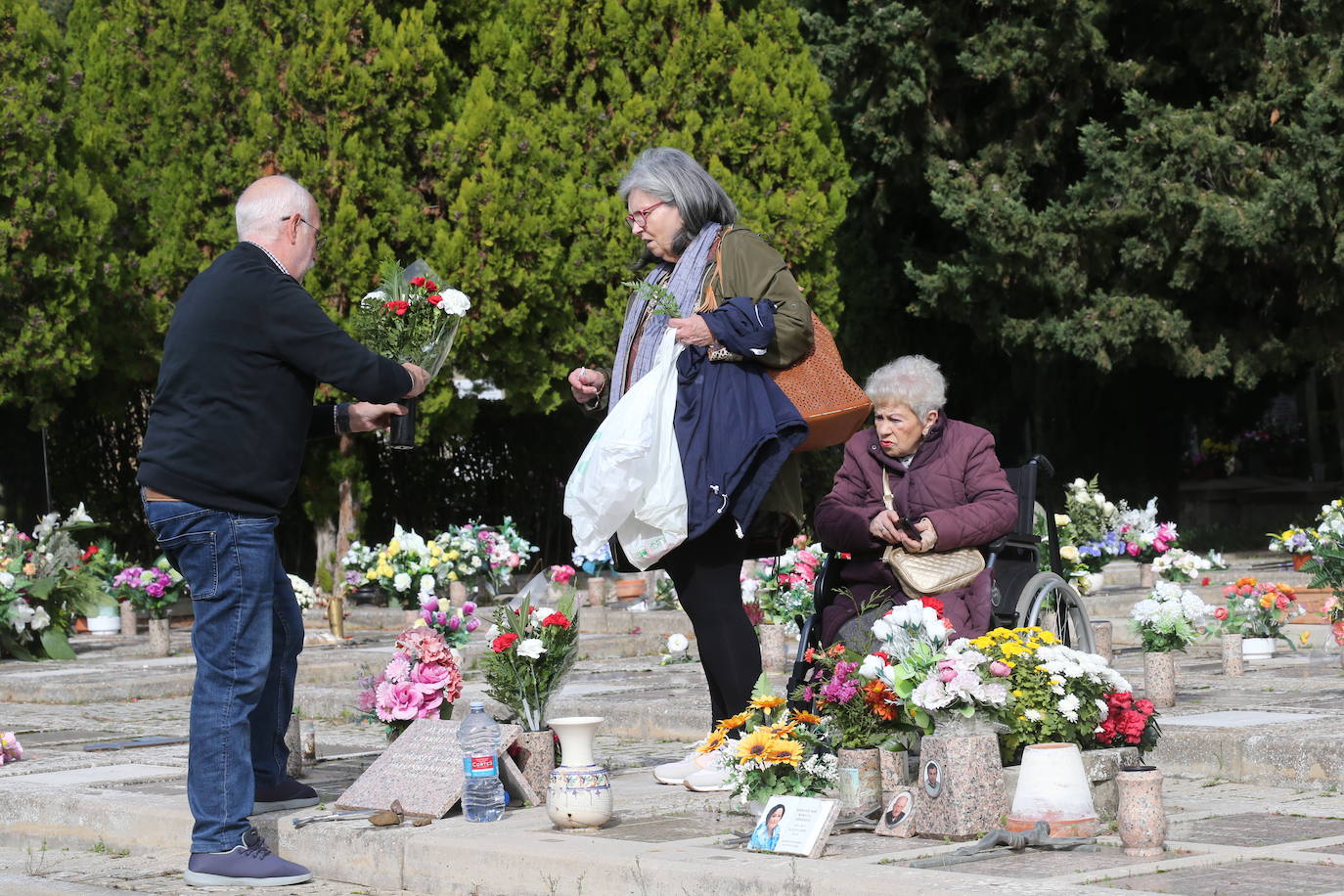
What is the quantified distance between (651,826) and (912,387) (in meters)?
1.94

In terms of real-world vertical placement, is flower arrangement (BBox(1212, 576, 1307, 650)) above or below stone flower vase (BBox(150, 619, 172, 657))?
below

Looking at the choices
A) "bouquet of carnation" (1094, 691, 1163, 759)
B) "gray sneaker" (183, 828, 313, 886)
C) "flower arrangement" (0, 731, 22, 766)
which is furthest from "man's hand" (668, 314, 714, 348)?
"flower arrangement" (0, 731, 22, 766)

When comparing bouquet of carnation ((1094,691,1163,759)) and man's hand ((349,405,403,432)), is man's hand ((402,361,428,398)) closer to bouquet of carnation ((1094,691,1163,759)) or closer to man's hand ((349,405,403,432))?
man's hand ((349,405,403,432))

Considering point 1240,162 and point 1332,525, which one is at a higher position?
point 1240,162

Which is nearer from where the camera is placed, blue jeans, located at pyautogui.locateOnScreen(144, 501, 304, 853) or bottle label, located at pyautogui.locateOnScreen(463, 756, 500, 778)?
blue jeans, located at pyautogui.locateOnScreen(144, 501, 304, 853)

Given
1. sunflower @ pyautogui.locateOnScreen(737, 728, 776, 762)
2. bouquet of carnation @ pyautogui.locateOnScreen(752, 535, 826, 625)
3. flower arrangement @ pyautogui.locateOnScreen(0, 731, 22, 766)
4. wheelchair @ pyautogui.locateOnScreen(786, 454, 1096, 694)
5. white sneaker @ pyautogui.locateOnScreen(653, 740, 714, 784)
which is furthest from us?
bouquet of carnation @ pyautogui.locateOnScreen(752, 535, 826, 625)

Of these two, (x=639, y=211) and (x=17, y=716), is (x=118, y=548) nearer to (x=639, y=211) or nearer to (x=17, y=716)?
(x=17, y=716)

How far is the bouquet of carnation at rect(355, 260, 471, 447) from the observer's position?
5977 millimetres

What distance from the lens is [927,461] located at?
652 centimetres

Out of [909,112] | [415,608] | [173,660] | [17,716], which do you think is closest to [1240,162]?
[909,112]

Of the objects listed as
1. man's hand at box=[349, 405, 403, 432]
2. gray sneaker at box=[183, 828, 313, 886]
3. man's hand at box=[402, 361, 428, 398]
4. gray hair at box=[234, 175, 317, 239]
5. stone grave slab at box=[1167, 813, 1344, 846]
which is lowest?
stone grave slab at box=[1167, 813, 1344, 846]

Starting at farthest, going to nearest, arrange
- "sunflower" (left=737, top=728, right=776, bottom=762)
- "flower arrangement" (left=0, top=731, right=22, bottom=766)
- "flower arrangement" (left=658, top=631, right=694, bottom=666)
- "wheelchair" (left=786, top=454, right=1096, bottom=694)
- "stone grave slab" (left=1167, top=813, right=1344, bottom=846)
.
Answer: "flower arrangement" (left=658, top=631, right=694, bottom=666) → "flower arrangement" (left=0, top=731, right=22, bottom=766) → "wheelchair" (left=786, top=454, right=1096, bottom=694) → "sunflower" (left=737, top=728, right=776, bottom=762) → "stone grave slab" (left=1167, top=813, right=1344, bottom=846)

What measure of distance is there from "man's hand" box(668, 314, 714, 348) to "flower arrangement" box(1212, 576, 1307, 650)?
184 inches

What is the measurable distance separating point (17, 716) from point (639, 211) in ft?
17.1
